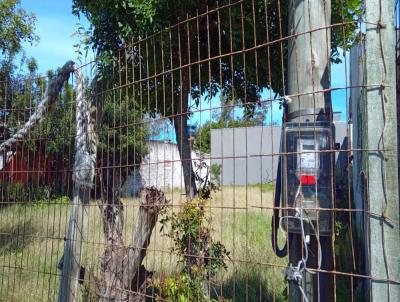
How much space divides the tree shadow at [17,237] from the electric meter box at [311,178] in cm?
332

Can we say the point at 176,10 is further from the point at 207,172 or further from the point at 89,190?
the point at 89,190

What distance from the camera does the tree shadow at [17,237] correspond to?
197 inches

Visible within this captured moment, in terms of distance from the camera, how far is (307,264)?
259cm

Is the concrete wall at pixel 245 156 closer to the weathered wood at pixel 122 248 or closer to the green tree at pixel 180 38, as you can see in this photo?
the green tree at pixel 180 38

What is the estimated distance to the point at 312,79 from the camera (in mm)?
2631

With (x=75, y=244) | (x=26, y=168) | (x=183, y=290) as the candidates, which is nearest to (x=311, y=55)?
(x=183, y=290)

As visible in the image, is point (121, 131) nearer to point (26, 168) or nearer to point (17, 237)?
point (26, 168)

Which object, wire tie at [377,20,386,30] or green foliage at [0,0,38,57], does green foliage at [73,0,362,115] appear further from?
green foliage at [0,0,38,57]

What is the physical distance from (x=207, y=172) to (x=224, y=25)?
1260 millimetres

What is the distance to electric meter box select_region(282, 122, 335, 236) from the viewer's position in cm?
242

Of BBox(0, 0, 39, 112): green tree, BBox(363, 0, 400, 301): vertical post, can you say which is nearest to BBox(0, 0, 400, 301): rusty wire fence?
BBox(363, 0, 400, 301): vertical post

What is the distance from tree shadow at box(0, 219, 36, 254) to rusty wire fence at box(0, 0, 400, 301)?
0.12ft

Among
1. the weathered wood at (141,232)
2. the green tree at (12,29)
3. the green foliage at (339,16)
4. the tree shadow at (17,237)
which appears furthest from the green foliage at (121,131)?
the green tree at (12,29)

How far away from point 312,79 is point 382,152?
68cm
